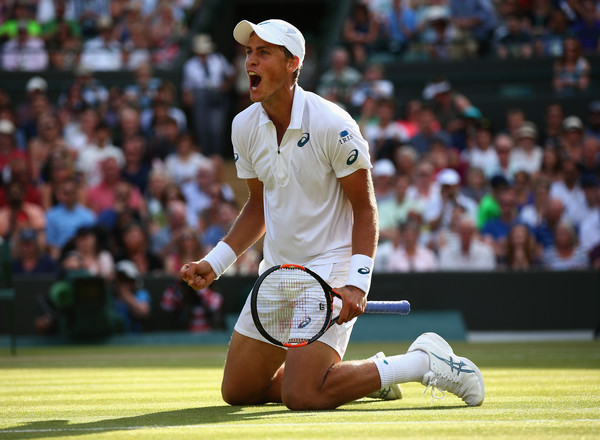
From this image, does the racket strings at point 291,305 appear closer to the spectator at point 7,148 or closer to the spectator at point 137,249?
the spectator at point 137,249

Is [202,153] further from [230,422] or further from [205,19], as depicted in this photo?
[230,422]

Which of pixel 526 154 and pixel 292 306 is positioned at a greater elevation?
pixel 526 154

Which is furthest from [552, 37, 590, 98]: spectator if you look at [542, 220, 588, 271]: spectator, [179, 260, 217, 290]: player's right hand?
[179, 260, 217, 290]: player's right hand

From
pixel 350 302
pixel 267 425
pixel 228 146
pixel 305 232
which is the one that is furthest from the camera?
pixel 228 146

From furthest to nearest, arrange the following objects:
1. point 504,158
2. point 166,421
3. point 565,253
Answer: point 504,158 → point 565,253 → point 166,421

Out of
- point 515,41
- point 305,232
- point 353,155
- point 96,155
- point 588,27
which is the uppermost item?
point 588,27

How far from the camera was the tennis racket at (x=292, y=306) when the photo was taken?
5246 mm

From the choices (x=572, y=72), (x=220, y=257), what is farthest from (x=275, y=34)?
(x=572, y=72)

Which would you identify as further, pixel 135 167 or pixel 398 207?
pixel 135 167

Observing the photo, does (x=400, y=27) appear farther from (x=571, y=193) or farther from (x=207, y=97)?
(x=571, y=193)

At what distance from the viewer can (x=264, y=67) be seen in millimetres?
5582

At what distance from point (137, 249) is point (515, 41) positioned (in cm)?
773

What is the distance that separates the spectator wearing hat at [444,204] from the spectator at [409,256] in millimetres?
521

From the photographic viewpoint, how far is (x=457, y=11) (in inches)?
696
